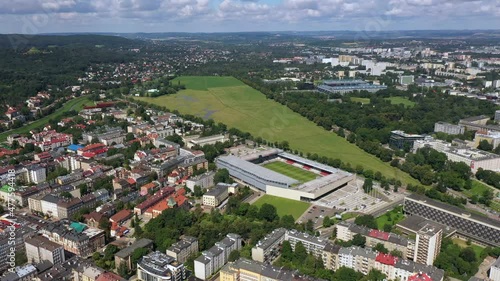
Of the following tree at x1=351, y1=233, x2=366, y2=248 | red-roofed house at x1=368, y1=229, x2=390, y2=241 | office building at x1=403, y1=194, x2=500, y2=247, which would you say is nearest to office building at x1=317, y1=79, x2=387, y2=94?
office building at x1=403, y1=194, x2=500, y2=247

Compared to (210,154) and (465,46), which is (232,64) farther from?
(465,46)

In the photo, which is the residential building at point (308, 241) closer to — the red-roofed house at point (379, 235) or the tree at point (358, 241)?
the tree at point (358, 241)

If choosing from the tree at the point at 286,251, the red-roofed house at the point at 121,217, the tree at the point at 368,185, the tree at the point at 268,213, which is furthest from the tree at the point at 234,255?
the tree at the point at 368,185

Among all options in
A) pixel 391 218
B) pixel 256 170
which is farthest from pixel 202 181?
pixel 391 218

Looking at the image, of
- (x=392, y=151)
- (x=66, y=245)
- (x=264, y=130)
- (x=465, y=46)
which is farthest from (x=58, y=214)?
(x=465, y=46)

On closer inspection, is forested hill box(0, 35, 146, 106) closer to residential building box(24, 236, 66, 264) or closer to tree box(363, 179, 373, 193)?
residential building box(24, 236, 66, 264)

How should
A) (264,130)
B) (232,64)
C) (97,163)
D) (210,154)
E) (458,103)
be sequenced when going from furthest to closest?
(232,64), (458,103), (264,130), (210,154), (97,163)
